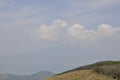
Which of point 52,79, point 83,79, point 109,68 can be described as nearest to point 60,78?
point 52,79

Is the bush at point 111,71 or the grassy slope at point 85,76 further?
the bush at point 111,71

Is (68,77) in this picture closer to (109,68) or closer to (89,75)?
(89,75)

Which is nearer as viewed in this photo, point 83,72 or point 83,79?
point 83,79

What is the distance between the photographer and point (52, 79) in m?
68.4

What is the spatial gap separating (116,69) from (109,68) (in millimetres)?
1601

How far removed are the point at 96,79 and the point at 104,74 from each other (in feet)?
9.77

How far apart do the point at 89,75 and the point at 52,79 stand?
29.0ft

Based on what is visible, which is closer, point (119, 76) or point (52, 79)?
point (119, 76)

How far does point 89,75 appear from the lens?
64625 mm

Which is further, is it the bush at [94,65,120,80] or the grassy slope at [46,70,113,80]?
the bush at [94,65,120,80]

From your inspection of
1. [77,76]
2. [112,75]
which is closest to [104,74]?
[112,75]

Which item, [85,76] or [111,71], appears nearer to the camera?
[111,71]

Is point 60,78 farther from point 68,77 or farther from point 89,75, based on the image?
point 89,75

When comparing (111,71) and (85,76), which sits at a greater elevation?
(111,71)
